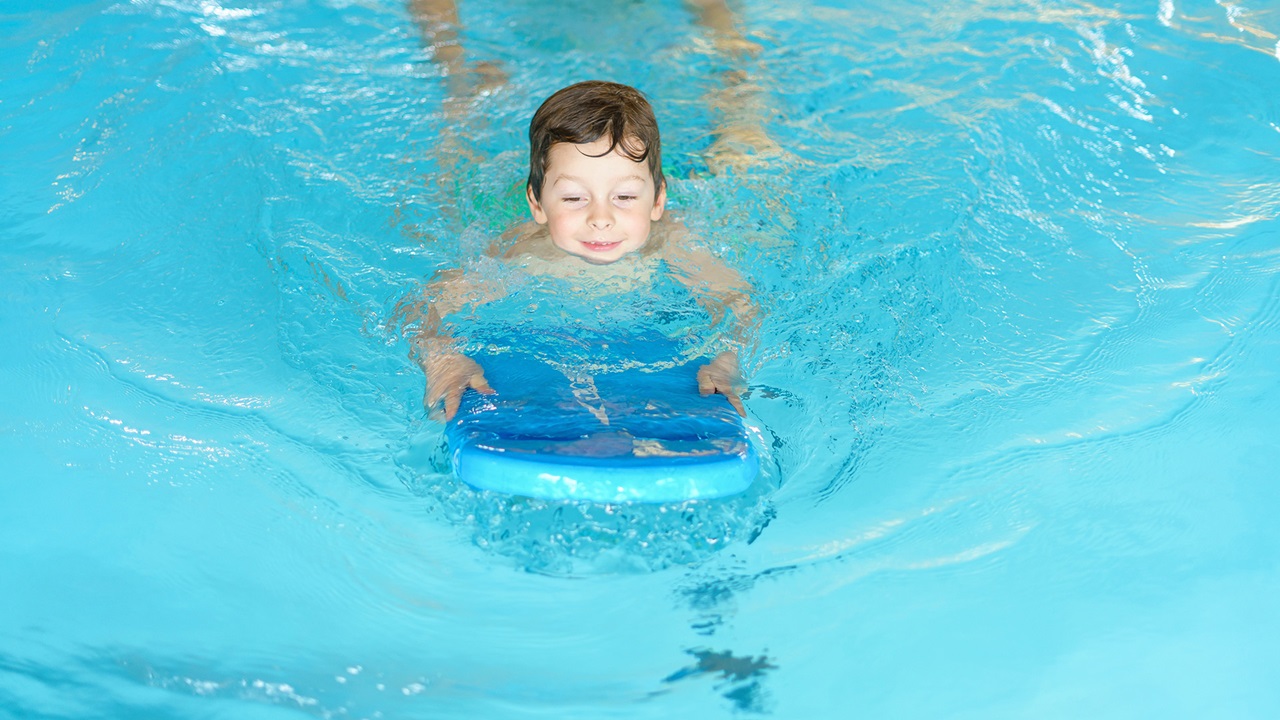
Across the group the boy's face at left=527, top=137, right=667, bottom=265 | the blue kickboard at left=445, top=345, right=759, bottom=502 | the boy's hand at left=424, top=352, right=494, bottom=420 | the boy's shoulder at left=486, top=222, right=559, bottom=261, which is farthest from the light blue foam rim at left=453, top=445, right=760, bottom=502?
the boy's shoulder at left=486, top=222, right=559, bottom=261

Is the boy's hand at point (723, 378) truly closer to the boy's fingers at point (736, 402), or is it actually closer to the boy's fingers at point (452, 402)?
the boy's fingers at point (736, 402)

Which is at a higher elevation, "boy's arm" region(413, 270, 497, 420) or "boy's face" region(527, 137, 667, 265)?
"boy's face" region(527, 137, 667, 265)

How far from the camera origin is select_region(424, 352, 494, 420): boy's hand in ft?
7.83

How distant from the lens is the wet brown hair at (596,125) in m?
2.75

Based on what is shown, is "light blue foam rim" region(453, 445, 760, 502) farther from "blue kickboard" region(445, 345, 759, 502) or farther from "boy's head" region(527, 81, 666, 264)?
"boy's head" region(527, 81, 666, 264)

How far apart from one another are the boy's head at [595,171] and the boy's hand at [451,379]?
514mm

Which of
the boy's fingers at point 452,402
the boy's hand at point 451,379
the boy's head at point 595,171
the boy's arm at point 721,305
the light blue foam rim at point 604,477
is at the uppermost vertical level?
the boy's head at point 595,171

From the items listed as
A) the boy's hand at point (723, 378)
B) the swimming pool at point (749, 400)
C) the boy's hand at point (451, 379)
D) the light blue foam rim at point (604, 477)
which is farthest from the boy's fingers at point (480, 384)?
the boy's hand at point (723, 378)

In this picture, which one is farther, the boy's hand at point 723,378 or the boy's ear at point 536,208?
the boy's ear at point 536,208

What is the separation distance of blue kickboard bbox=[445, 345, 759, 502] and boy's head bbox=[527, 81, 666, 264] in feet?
1.62

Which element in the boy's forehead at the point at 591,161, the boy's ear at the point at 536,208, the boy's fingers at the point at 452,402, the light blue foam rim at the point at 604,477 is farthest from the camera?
the boy's ear at the point at 536,208

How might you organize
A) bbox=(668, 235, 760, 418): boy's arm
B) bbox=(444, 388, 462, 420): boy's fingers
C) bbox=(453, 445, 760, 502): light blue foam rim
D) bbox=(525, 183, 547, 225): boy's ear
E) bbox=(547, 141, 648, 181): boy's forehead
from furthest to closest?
bbox=(525, 183, 547, 225): boy's ear
bbox=(547, 141, 648, 181): boy's forehead
bbox=(668, 235, 760, 418): boy's arm
bbox=(444, 388, 462, 420): boy's fingers
bbox=(453, 445, 760, 502): light blue foam rim

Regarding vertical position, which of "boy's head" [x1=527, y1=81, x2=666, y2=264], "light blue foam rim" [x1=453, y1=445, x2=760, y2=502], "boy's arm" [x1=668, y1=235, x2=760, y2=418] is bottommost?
"light blue foam rim" [x1=453, y1=445, x2=760, y2=502]

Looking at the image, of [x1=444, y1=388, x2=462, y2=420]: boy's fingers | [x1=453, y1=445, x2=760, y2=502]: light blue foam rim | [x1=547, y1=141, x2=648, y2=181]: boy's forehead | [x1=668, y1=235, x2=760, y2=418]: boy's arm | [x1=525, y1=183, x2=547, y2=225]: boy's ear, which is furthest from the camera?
[x1=525, y1=183, x2=547, y2=225]: boy's ear
